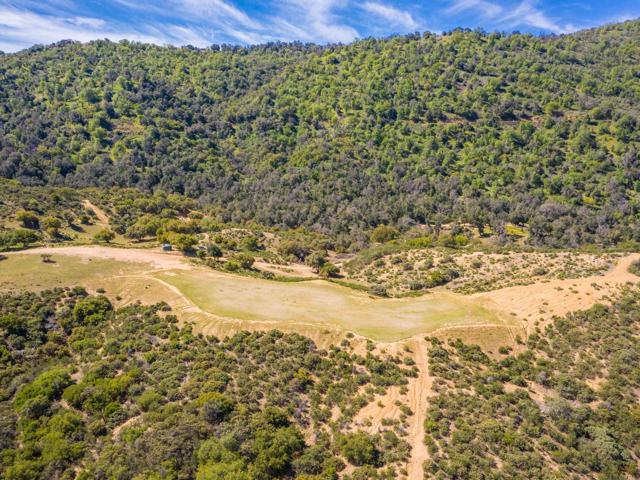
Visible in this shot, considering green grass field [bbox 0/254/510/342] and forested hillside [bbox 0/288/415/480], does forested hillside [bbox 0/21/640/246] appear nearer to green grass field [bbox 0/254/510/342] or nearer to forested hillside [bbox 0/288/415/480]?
green grass field [bbox 0/254/510/342]

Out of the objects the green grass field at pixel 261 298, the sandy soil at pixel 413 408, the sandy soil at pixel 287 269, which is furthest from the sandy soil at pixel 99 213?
the sandy soil at pixel 413 408

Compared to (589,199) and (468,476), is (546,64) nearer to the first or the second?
(589,199)

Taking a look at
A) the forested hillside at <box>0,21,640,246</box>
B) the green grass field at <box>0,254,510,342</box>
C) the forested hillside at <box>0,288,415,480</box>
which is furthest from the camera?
the forested hillside at <box>0,21,640,246</box>

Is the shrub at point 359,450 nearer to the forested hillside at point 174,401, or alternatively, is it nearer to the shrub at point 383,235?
the forested hillside at point 174,401

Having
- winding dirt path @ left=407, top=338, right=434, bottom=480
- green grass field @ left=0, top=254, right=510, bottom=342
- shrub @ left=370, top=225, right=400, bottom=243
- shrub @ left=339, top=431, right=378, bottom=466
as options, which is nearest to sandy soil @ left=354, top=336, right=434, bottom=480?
winding dirt path @ left=407, top=338, right=434, bottom=480

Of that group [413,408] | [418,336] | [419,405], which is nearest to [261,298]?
[418,336]
